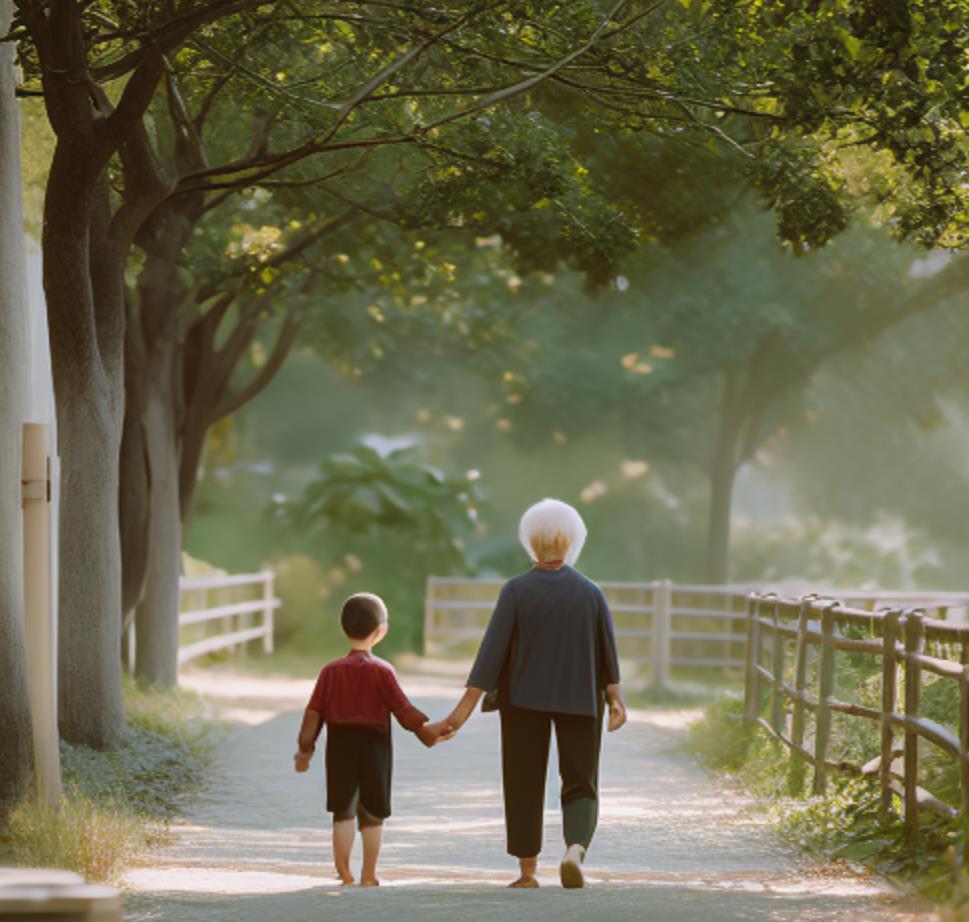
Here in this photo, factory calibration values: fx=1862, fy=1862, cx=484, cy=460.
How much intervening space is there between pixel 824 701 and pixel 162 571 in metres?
8.59

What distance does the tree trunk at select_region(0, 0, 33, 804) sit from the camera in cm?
948

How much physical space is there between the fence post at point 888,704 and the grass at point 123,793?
3.90 m

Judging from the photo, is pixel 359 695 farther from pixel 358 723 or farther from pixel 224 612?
pixel 224 612

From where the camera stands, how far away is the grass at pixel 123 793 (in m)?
8.45

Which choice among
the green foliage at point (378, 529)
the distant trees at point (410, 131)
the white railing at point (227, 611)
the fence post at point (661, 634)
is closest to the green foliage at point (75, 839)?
the distant trees at point (410, 131)

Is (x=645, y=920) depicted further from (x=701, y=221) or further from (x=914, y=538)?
(x=914, y=538)

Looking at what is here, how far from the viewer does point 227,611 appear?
24000 mm

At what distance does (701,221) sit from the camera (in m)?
16.9

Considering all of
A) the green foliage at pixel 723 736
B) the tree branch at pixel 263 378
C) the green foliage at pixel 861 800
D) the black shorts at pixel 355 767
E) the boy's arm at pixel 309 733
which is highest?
the tree branch at pixel 263 378

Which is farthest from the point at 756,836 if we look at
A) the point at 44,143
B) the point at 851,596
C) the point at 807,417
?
the point at 807,417

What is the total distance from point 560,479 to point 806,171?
28646 millimetres

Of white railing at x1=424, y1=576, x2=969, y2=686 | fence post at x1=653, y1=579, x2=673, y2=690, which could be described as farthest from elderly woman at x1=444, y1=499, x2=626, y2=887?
white railing at x1=424, y1=576, x2=969, y2=686

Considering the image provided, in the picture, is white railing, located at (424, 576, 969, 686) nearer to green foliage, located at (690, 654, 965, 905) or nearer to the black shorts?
green foliage, located at (690, 654, 965, 905)

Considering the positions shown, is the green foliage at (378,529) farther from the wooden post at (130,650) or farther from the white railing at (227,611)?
the wooden post at (130,650)
